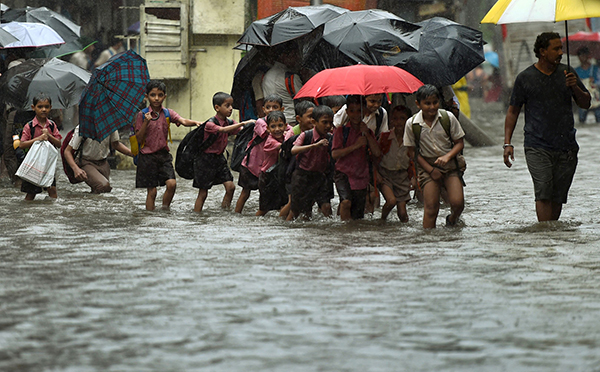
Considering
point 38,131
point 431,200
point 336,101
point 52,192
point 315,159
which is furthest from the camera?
point 52,192

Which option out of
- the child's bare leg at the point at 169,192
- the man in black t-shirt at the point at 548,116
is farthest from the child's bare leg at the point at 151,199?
the man in black t-shirt at the point at 548,116

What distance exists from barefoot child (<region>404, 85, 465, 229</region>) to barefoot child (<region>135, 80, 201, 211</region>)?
2.75 meters

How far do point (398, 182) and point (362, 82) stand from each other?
53.3 inches

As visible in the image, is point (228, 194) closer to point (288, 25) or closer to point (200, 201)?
point (200, 201)

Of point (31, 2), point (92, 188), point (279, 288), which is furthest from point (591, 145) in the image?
point (279, 288)

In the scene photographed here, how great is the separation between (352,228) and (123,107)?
9.93 feet

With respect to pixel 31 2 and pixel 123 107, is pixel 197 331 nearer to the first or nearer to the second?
pixel 123 107

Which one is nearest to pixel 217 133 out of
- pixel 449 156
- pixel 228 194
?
pixel 228 194

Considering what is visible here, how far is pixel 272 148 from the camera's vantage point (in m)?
9.73

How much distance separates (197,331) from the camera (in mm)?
4957

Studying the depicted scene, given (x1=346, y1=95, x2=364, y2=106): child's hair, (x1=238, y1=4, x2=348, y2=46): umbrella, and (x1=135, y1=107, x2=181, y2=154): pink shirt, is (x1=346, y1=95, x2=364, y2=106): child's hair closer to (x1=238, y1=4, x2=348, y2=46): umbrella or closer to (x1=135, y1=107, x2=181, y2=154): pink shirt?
(x1=238, y1=4, x2=348, y2=46): umbrella

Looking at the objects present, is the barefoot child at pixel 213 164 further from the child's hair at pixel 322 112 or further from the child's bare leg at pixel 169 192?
the child's hair at pixel 322 112

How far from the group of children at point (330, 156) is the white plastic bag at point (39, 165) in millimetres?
1379

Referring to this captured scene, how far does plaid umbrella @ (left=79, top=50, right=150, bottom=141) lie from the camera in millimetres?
10578
